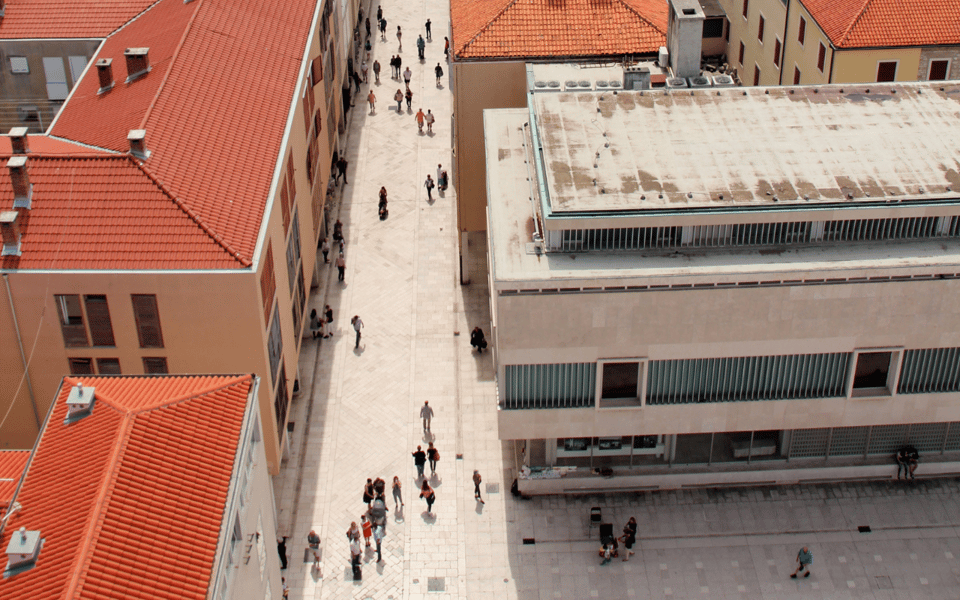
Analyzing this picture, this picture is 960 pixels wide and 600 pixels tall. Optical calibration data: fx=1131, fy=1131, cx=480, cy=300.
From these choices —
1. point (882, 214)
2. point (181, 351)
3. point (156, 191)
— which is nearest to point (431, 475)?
point (181, 351)

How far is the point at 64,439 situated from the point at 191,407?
10.4 feet

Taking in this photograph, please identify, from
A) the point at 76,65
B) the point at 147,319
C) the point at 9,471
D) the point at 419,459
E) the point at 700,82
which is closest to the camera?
the point at 9,471

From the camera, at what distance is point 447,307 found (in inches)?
2045

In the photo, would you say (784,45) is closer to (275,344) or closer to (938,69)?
(938,69)

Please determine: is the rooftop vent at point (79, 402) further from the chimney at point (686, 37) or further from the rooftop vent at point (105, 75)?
the chimney at point (686, 37)

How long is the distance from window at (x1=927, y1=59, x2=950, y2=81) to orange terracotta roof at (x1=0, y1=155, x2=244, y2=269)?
110 ft

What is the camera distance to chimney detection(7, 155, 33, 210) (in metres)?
36.1

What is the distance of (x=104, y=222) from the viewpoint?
3616cm

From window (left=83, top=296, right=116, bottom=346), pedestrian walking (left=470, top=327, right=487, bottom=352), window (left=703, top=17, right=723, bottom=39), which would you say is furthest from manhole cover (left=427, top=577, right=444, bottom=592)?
window (left=703, top=17, right=723, bottom=39)

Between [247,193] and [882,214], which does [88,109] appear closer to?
[247,193]

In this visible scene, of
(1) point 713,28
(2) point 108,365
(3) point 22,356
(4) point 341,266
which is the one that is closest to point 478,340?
(4) point 341,266

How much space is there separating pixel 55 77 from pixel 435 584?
3139cm

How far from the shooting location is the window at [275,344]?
38781mm

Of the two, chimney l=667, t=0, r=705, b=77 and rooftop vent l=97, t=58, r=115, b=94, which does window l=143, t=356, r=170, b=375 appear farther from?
chimney l=667, t=0, r=705, b=77
